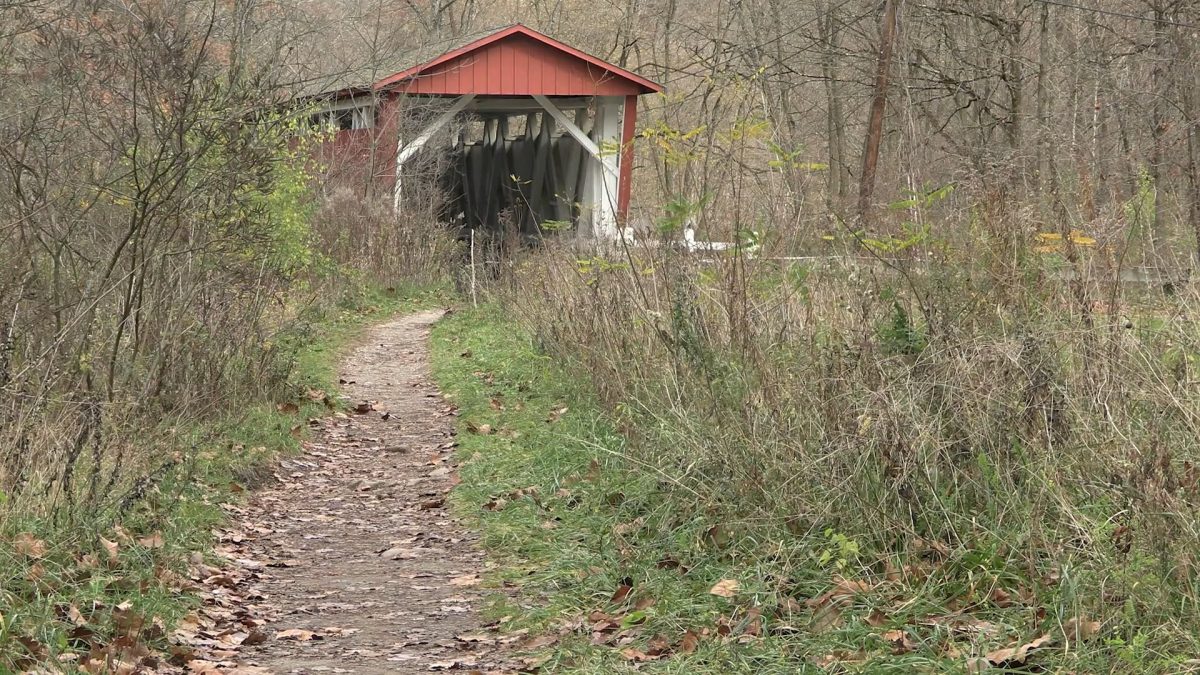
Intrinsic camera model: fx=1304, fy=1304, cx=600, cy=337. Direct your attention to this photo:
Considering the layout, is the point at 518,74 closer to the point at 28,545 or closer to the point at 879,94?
the point at 879,94

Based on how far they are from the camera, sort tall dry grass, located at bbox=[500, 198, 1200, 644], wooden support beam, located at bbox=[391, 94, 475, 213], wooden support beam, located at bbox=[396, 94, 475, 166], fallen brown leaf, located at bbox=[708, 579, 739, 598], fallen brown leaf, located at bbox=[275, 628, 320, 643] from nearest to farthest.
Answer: tall dry grass, located at bbox=[500, 198, 1200, 644] → fallen brown leaf, located at bbox=[708, 579, 739, 598] → fallen brown leaf, located at bbox=[275, 628, 320, 643] → wooden support beam, located at bbox=[391, 94, 475, 213] → wooden support beam, located at bbox=[396, 94, 475, 166]

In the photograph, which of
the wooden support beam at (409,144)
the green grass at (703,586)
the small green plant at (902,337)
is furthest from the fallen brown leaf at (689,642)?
the wooden support beam at (409,144)

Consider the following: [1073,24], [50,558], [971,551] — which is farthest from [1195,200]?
[1073,24]

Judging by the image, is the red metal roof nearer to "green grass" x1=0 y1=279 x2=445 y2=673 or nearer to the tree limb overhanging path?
the tree limb overhanging path

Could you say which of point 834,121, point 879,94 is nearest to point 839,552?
point 879,94

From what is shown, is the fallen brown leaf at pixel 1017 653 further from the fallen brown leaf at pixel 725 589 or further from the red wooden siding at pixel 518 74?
the red wooden siding at pixel 518 74

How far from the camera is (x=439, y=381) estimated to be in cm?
1317

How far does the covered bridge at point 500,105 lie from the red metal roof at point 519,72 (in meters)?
0.02

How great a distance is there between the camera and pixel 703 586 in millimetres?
5652

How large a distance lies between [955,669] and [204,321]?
22.5ft

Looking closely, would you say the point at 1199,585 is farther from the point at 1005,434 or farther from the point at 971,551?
the point at 1005,434

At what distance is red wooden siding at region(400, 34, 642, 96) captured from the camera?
22.8m

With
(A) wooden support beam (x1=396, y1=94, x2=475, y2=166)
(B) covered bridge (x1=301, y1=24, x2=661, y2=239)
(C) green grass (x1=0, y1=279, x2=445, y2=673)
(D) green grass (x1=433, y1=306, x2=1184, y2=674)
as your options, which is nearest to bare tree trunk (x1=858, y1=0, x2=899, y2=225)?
(B) covered bridge (x1=301, y1=24, x2=661, y2=239)

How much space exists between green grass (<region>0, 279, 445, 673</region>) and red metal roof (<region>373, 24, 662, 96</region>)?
13.8 meters
